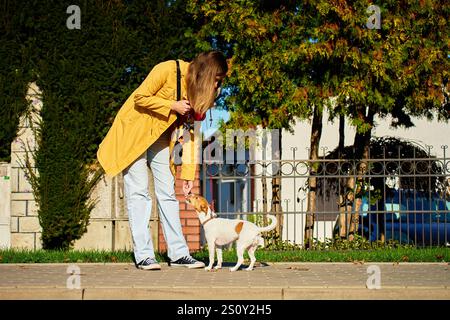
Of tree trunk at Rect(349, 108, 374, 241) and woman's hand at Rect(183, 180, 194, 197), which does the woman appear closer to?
woman's hand at Rect(183, 180, 194, 197)

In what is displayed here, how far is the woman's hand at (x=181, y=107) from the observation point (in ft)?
23.6

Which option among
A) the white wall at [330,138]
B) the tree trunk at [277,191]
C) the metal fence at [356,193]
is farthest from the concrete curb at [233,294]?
the white wall at [330,138]

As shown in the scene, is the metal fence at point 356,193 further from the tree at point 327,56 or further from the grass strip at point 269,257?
the grass strip at point 269,257

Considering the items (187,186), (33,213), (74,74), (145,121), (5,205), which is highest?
(74,74)

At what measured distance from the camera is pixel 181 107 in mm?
7195

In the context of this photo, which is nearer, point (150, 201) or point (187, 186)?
point (187, 186)

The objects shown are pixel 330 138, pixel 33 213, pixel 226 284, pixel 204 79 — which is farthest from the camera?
pixel 330 138

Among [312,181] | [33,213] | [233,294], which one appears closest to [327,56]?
[312,181]

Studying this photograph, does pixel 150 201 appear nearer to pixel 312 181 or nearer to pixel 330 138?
pixel 312 181

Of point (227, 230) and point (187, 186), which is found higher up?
point (187, 186)

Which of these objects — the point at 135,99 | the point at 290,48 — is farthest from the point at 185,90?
the point at 290,48

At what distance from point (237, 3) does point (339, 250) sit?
3884 millimetres

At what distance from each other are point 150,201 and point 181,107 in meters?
1.15

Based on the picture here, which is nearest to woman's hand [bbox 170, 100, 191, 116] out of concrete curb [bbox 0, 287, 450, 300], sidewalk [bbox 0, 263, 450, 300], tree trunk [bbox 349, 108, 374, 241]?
sidewalk [bbox 0, 263, 450, 300]
